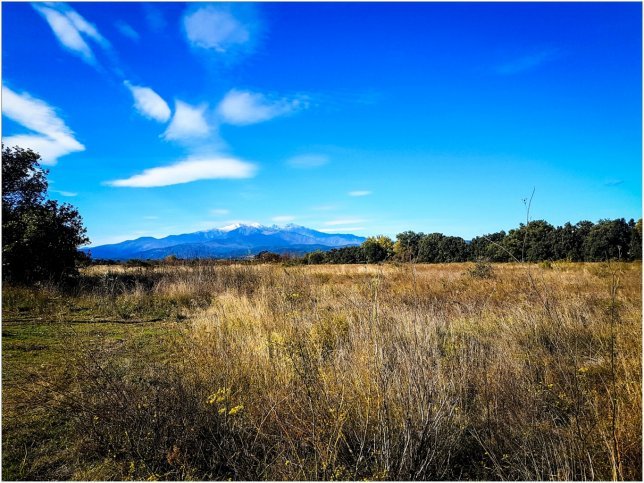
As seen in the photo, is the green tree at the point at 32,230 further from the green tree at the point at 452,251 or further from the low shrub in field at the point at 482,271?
the green tree at the point at 452,251

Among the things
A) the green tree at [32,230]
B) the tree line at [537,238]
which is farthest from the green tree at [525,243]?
the green tree at [32,230]

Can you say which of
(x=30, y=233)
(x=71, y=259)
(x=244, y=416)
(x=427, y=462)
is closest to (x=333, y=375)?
(x=244, y=416)

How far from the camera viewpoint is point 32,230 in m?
14.0

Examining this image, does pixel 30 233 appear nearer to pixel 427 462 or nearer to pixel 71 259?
pixel 71 259

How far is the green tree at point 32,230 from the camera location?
45.5 ft

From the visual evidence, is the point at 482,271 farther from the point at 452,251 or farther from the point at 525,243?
the point at 452,251

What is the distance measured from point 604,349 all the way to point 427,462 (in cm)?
395

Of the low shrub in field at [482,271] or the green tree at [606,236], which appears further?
the green tree at [606,236]

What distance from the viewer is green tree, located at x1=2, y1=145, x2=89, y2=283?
13.9m

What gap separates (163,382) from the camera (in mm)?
3744

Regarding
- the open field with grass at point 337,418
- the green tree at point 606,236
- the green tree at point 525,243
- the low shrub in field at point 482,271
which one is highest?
the green tree at point 606,236

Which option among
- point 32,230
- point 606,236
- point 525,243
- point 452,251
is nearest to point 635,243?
point 525,243

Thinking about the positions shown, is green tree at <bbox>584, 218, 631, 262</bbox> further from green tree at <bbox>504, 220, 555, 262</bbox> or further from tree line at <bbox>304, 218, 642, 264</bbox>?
green tree at <bbox>504, 220, 555, 262</bbox>

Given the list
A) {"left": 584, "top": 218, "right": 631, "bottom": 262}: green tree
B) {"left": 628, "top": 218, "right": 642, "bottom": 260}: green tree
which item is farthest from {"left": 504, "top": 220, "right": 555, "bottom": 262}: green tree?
{"left": 584, "top": 218, "right": 631, "bottom": 262}: green tree
